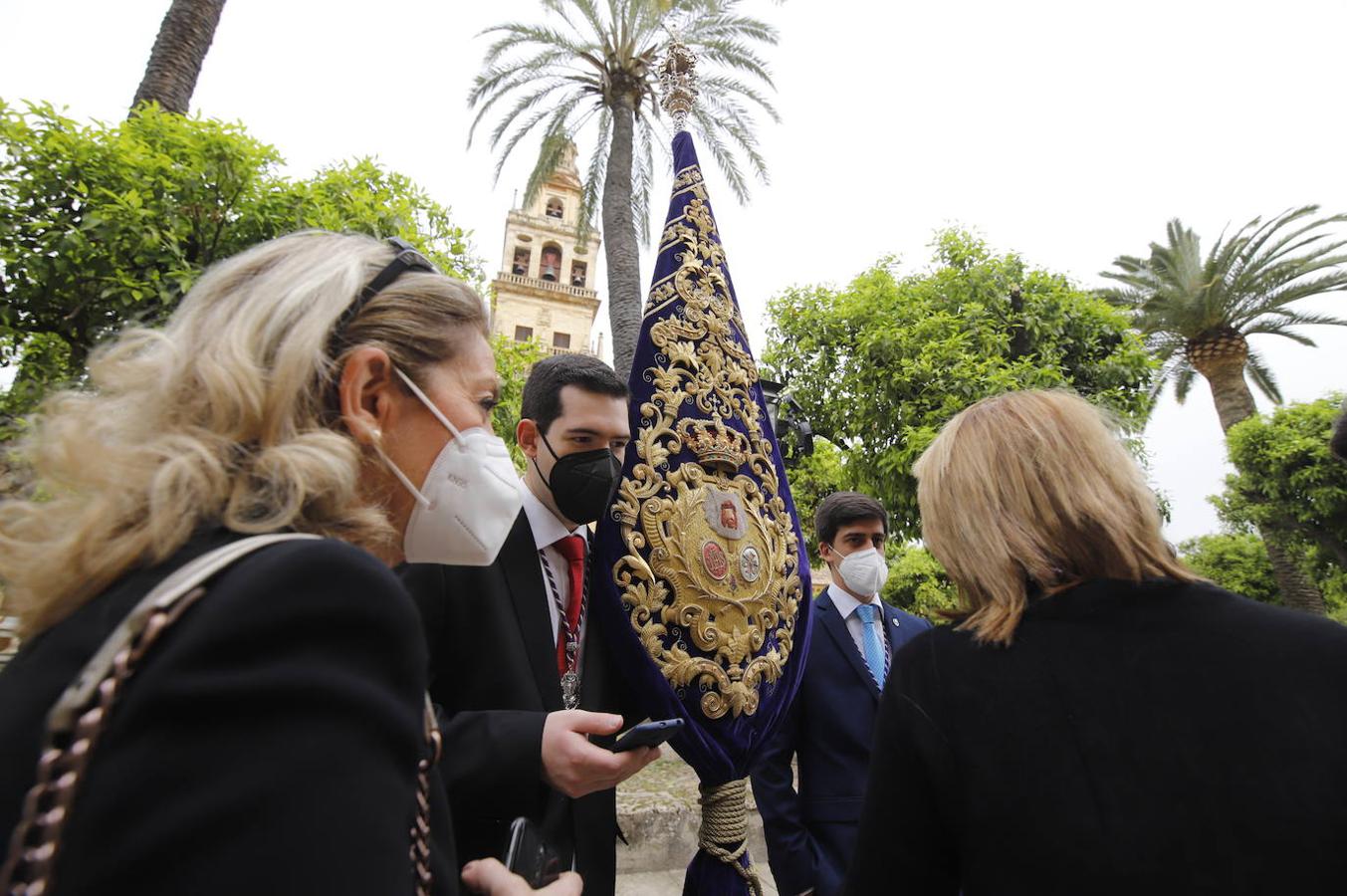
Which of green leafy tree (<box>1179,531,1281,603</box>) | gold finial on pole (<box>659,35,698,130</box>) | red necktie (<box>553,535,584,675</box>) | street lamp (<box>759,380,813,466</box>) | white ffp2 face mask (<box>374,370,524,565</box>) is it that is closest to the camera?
white ffp2 face mask (<box>374,370,524,565</box>)

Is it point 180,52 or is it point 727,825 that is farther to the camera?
point 180,52

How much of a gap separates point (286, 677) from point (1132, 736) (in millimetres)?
1402

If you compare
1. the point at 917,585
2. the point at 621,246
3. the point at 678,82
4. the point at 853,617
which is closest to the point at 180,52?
the point at 678,82

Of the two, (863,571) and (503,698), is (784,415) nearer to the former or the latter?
(863,571)

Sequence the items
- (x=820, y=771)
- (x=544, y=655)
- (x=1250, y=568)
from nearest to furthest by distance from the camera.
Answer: (x=544, y=655)
(x=820, y=771)
(x=1250, y=568)

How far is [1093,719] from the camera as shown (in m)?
1.29

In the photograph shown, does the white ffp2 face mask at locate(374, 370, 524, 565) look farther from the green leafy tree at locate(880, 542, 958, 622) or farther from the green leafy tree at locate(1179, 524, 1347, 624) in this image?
the green leafy tree at locate(1179, 524, 1347, 624)

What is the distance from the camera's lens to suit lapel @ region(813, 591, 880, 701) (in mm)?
3104

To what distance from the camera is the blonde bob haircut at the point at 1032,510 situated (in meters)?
1.48

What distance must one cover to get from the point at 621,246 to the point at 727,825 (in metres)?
10.3

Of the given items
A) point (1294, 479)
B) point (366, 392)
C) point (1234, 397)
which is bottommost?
point (366, 392)

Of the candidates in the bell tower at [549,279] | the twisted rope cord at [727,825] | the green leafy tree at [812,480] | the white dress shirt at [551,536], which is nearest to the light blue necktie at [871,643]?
the twisted rope cord at [727,825]

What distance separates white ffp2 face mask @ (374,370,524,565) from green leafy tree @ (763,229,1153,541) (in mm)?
9497

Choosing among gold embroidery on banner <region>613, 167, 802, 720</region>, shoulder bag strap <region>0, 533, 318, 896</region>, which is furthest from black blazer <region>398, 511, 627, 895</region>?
shoulder bag strap <region>0, 533, 318, 896</region>
